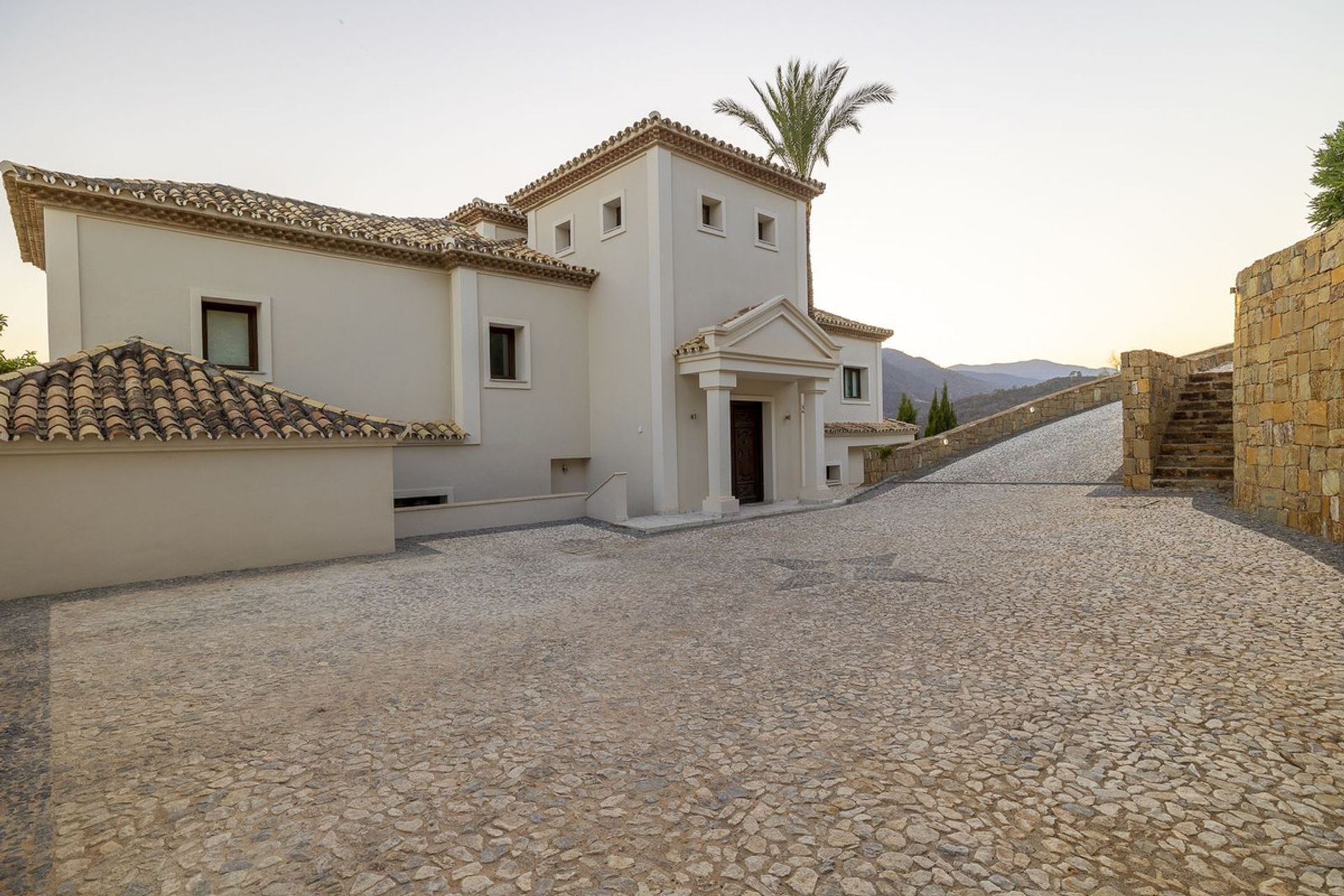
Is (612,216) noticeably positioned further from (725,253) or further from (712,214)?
(725,253)

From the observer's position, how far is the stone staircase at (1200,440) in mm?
11289

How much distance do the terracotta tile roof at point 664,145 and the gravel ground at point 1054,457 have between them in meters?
8.35

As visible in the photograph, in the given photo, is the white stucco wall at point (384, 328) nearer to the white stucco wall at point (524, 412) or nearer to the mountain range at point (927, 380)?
the white stucco wall at point (524, 412)

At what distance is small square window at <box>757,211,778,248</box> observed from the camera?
51.9 ft

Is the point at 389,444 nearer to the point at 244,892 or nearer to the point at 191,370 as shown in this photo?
the point at 191,370

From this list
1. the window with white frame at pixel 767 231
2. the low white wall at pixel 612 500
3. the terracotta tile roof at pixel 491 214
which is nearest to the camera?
the low white wall at pixel 612 500

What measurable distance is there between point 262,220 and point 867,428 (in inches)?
749

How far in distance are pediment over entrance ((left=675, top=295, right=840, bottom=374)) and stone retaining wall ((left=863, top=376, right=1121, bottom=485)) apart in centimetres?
329

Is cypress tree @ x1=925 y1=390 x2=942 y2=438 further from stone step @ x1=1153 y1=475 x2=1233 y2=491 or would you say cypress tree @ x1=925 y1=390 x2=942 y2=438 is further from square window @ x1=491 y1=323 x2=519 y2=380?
square window @ x1=491 y1=323 x2=519 y2=380

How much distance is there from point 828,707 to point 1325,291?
845cm

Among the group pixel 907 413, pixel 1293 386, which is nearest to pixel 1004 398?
pixel 907 413

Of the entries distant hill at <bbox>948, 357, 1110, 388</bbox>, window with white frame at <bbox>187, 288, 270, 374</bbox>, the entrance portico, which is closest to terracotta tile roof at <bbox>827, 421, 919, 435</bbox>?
the entrance portico

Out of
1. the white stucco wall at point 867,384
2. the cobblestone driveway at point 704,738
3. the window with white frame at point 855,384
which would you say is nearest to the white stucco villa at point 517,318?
the cobblestone driveway at point 704,738

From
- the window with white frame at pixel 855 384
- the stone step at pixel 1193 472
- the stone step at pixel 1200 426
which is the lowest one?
the stone step at pixel 1193 472
